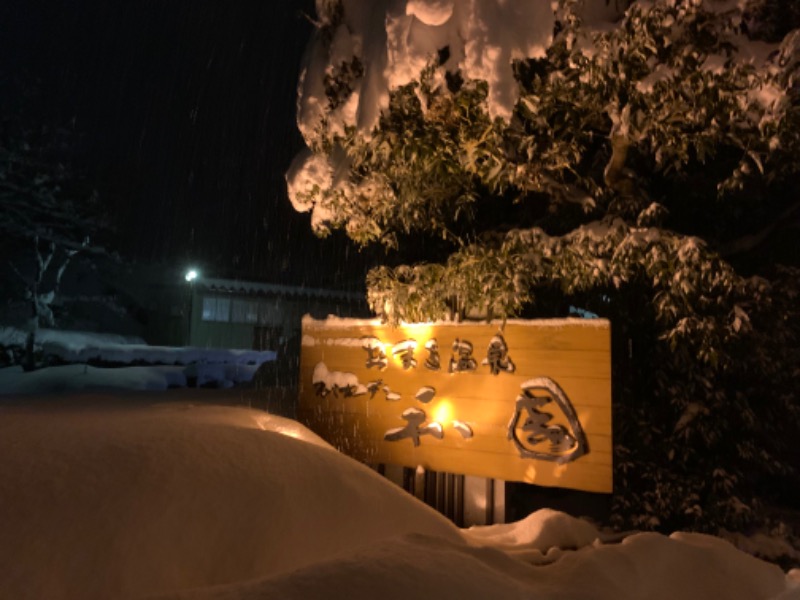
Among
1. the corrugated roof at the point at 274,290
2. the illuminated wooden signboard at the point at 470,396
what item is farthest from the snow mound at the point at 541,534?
the corrugated roof at the point at 274,290

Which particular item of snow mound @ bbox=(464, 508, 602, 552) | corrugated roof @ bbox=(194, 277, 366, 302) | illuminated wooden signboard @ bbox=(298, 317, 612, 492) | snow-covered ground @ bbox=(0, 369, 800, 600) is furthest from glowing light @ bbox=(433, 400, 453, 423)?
corrugated roof @ bbox=(194, 277, 366, 302)

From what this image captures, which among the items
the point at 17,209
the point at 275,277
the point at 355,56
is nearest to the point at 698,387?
the point at 355,56

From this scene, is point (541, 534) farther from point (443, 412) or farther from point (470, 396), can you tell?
point (443, 412)

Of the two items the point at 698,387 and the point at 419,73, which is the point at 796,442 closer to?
the point at 698,387

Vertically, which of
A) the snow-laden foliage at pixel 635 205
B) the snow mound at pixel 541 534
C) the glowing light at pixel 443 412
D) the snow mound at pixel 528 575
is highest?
the snow-laden foliage at pixel 635 205

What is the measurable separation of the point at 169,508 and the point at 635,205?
5.63 meters

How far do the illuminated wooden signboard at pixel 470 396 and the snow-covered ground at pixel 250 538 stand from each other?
0.78m

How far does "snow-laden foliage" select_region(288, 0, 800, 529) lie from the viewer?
16.3ft

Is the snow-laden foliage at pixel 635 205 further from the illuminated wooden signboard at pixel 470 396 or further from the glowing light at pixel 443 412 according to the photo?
the glowing light at pixel 443 412

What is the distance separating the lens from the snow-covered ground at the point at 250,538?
108 inches

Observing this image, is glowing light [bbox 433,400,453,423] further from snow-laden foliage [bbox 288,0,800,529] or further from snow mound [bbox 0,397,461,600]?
snow mound [bbox 0,397,461,600]

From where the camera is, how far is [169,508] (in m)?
3.26

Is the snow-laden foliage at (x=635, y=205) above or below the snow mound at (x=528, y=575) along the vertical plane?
above

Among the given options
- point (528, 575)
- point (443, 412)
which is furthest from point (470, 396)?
point (528, 575)
